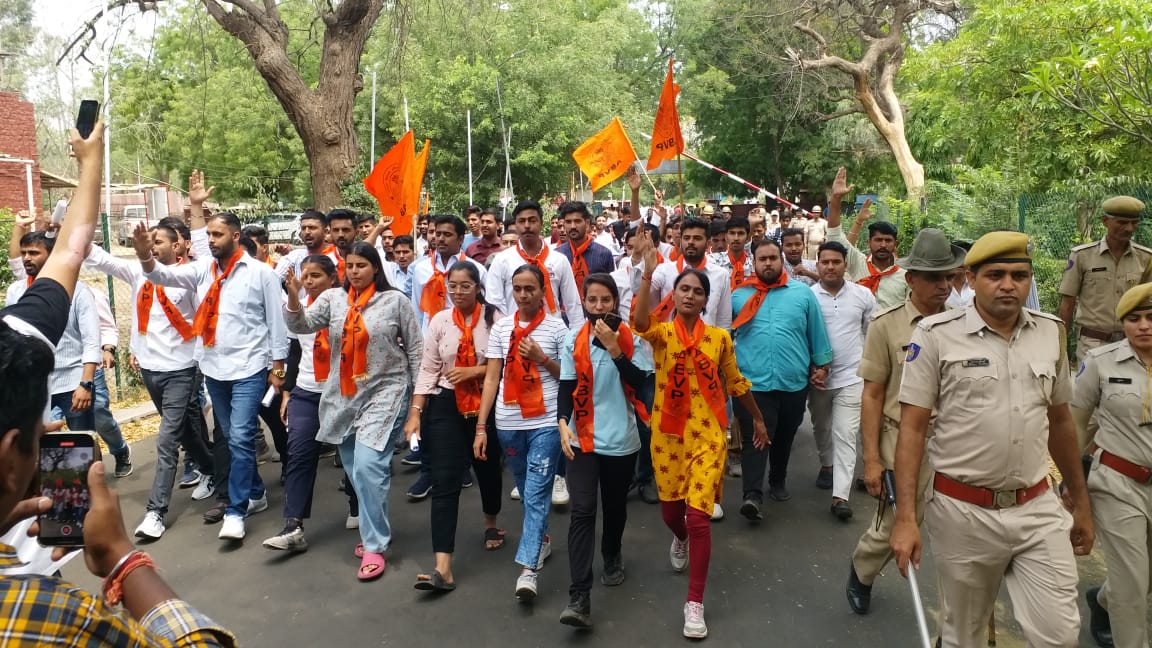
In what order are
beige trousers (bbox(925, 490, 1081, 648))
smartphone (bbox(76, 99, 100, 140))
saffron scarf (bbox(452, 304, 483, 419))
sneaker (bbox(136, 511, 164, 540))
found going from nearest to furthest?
smartphone (bbox(76, 99, 100, 140)) → beige trousers (bbox(925, 490, 1081, 648)) → saffron scarf (bbox(452, 304, 483, 419)) → sneaker (bbox(136, 511, 164, 540))

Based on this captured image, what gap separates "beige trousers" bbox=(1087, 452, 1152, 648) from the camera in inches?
137

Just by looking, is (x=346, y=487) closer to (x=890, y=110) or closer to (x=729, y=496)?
(x=729, y=496)

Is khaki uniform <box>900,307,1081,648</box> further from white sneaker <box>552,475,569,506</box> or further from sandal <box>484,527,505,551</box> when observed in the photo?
white sneaker <box>552,475,569,506</box>

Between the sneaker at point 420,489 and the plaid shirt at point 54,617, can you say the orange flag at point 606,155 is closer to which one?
the sneaker at point 420,489

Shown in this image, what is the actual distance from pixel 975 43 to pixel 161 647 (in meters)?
11.2

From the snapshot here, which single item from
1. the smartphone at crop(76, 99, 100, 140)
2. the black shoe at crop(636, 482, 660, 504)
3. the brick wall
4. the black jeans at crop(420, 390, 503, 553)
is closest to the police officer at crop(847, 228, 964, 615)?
the black shoe at crop(636, 482, 660, 504)

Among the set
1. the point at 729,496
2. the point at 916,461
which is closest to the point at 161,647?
the point at 916,461

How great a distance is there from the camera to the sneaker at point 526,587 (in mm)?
4431

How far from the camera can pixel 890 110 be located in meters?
23.1

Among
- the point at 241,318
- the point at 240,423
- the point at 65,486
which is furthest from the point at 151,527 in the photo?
the point at 65,486

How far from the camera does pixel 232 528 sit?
5.50 meters

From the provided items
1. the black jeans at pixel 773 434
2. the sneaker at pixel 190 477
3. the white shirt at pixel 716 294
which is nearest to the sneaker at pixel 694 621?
the black jeans at pixel 773 434

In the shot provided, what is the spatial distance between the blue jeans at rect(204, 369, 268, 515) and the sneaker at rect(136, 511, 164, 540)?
472mm

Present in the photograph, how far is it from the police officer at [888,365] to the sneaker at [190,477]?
5.25m
